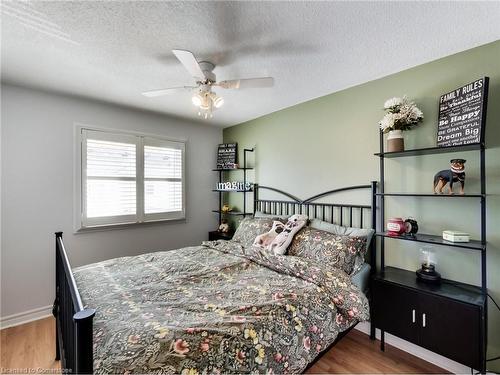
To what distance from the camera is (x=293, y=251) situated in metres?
2.50

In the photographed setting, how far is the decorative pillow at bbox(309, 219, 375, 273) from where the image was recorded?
7.47ft

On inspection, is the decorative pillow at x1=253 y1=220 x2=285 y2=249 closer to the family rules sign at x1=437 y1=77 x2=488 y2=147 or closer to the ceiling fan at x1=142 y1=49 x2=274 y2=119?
the ceiling fan at x1=142 y1=49 x2=274 y2=119

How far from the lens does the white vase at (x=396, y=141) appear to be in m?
2.16

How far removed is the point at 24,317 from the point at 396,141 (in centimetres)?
422

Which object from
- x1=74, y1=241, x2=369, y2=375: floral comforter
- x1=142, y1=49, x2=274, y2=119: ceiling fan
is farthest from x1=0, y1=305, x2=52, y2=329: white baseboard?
x1=142, y1=49, x2=274, y2=119: ceiling fan

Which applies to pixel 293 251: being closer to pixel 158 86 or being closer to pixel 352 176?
pixel 352 176

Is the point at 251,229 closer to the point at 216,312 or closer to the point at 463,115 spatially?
the point at 216,312

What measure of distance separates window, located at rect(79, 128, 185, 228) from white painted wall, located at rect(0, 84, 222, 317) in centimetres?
16

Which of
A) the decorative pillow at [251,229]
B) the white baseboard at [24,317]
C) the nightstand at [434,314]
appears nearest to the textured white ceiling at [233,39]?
the decorative pillow at [251,229]

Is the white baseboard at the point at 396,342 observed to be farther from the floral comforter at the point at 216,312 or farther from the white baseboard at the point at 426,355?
the floral comforter at the point at 216,312

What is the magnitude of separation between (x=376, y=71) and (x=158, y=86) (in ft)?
7.23

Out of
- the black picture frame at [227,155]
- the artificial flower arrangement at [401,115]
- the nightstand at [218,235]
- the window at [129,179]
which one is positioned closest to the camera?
the artificial flower arrangement at [401,115]

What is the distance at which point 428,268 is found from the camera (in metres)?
2.05

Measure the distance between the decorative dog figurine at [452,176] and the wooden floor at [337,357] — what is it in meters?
1.47
